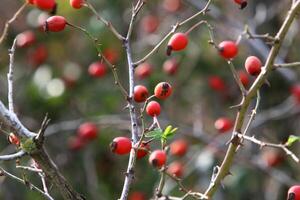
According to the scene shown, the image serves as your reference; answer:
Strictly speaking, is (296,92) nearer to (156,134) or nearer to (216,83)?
(216,83)

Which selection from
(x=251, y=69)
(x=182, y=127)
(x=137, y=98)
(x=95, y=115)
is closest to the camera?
(x=251, y=69)

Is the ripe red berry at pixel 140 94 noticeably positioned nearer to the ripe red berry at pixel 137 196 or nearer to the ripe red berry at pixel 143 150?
the ripe red berry at pixel 143 150

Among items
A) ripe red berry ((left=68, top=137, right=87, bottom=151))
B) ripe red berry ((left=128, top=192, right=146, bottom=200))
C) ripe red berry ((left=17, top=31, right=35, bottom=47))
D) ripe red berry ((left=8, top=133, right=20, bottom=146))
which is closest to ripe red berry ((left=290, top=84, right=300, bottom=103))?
A: ripe red berry ((left=128, top=192, right=146, bottom=200))

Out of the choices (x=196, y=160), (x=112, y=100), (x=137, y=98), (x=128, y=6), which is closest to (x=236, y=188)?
(x=196, y=160)

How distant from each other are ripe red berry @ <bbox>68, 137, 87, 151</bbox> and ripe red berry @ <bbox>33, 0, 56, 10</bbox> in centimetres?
158

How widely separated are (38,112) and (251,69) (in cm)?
239

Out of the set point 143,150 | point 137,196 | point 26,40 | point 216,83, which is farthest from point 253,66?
point 26,40

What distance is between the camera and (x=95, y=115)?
398 cm

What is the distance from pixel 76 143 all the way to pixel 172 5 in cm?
128

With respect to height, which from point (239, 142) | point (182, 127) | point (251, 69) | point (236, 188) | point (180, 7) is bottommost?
point (236, 188)

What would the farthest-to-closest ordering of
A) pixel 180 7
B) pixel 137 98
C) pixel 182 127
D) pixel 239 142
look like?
pixel 180 7 < pixel 182 127 < pixel 137 98 < pixel 239 142

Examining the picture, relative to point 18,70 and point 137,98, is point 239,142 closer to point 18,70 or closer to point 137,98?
point 137,98

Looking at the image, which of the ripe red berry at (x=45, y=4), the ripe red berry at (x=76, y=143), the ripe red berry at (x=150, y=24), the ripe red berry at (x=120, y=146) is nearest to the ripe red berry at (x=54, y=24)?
the ripe red berry at (x=45, y=4)

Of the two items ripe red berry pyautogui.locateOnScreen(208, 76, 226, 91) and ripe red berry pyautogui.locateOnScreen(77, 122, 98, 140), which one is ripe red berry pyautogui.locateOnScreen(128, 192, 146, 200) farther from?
ripe red berry pyautogui.locateOnScreen(208, 76, 226, 91)
